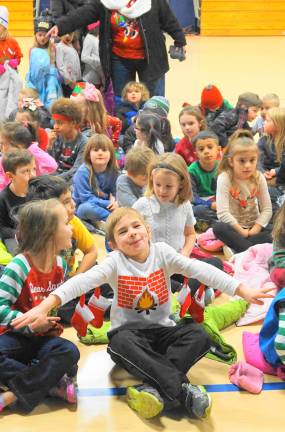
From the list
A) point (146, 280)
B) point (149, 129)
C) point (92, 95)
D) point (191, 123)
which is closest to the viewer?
point (146, 280)

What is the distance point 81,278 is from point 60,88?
4.69m

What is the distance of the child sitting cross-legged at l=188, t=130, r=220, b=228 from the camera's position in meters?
4.70

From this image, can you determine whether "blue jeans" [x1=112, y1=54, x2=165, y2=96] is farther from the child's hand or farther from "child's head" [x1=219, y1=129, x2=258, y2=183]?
the child's hand

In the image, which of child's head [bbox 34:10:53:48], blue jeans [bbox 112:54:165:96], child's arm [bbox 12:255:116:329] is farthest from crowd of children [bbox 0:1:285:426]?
child's head [bbox 34:10:53:48]

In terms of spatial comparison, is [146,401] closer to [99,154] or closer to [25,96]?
[99,154]

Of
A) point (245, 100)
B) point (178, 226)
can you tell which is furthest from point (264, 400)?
point (245, 100)

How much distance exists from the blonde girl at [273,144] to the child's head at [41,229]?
237 cm

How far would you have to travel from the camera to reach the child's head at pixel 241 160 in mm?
4195

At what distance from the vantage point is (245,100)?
19.0ft

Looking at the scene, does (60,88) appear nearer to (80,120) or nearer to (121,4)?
(121,4)

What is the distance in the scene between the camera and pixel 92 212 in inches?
182

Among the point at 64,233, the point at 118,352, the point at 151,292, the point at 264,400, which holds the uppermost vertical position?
the point at 64,233

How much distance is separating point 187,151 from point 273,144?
0.62 m

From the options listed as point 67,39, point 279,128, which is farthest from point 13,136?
point 67,39
